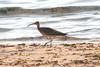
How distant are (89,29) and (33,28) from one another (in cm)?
248

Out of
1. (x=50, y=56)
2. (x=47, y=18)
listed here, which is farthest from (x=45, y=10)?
(x=50, y=56)

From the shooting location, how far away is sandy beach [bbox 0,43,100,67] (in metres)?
8.60

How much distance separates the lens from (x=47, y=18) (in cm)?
2064

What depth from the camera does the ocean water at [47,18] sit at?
52.4 feet

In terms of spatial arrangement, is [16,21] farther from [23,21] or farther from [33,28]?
[33,28]

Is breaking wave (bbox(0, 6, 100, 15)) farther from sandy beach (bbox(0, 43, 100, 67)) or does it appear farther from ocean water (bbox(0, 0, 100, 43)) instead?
sandy beach (bbox(0, 43, 100, 67))

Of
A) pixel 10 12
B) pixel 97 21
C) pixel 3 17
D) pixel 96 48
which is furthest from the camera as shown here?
pixel 10 12

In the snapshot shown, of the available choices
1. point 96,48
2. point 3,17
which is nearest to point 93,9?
point 3,17

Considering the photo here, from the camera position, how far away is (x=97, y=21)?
18766 mm

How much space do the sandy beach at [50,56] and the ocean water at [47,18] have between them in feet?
12.9

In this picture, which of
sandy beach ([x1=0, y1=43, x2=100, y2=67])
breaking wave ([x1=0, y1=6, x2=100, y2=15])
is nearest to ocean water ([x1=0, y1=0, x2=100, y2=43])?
breaking wave ([x1=0, y1=6, x2=100, y2=15])

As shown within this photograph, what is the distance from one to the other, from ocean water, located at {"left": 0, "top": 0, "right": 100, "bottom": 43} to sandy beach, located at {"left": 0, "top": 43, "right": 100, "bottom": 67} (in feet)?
12.9

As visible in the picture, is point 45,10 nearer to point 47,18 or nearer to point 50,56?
point 47,18

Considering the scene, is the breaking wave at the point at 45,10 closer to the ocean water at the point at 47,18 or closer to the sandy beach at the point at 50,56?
the ocean water at the point at 47,18
